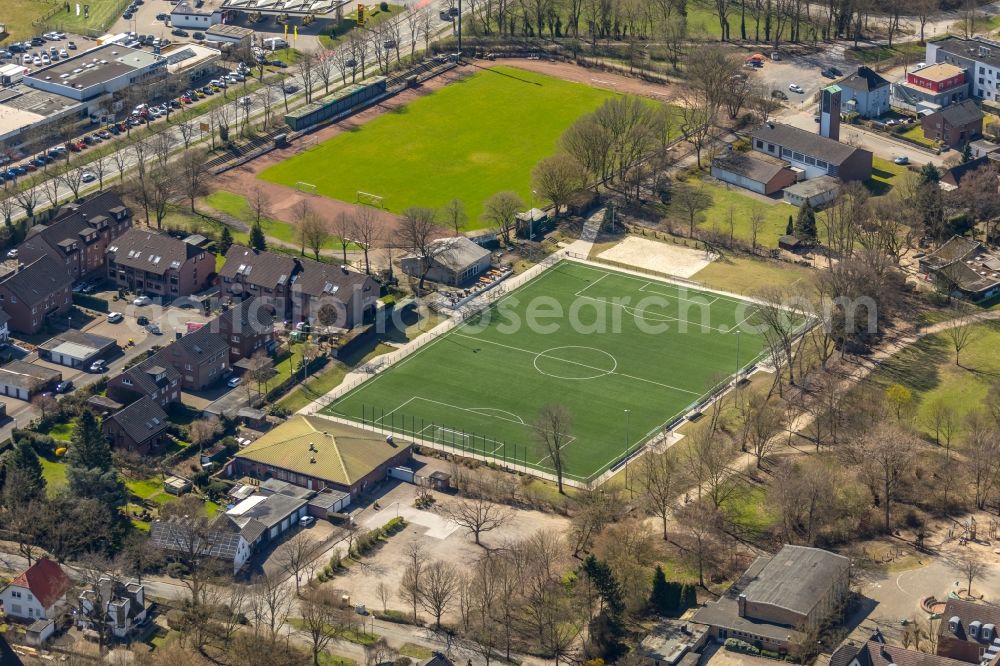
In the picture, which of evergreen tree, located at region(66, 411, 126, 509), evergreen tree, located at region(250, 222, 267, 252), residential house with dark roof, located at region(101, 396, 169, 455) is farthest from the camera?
evergreen tree, located at region(250, 222, 267, 252)

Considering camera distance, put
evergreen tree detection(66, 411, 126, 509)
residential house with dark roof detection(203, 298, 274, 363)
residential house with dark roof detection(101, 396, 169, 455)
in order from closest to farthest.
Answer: evergreen tree detection(66, 411, 126, 509)
residential house with dark roof detection(101, 396, 169, 455)
residential house with dark roof detection(203, 298, 274, 363)

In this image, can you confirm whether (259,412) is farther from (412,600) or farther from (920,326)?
(920,326)

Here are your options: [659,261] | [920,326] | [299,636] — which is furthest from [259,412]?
[920,326]

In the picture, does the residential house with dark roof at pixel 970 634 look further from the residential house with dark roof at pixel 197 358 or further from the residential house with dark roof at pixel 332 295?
the residential house with dark roof at pixel 197 358

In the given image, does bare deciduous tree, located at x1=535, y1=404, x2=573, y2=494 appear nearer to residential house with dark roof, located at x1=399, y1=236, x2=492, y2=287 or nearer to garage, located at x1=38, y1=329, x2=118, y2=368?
residential house with dark roof, located at x1=399, y1=236, x2=492, y2=287

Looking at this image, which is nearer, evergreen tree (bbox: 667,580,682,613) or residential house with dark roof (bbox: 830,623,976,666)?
residential house with dark roof (bbox: 830,623,976,666)

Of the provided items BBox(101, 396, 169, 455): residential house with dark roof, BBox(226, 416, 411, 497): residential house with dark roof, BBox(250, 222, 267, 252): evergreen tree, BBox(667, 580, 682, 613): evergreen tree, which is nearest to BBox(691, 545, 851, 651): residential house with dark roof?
BBox(667, 580, 682, 613): evergreen tree

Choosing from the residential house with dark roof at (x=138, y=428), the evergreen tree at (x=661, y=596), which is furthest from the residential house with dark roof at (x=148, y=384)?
the evergreen tree at (x=661, y=596)
